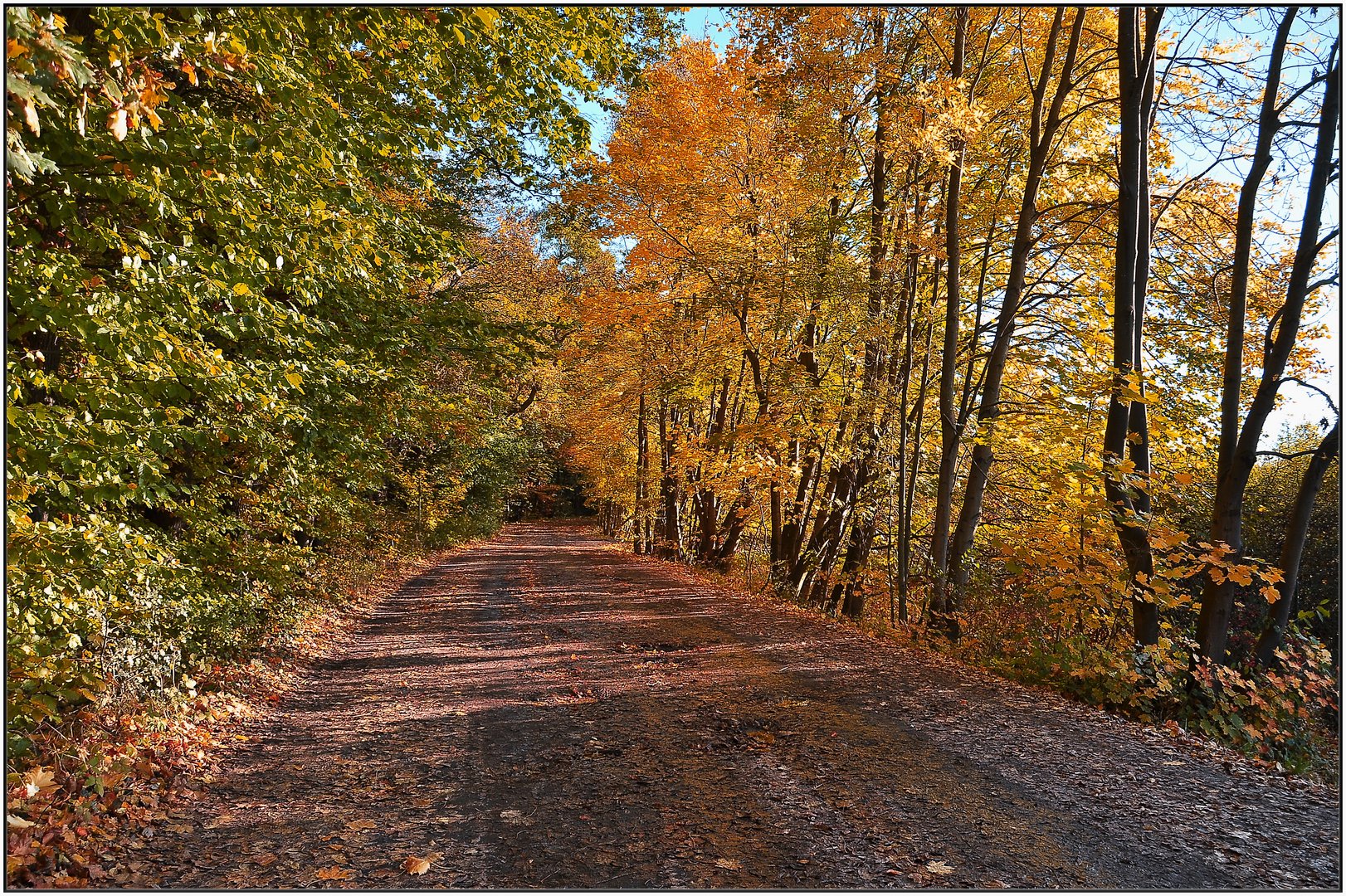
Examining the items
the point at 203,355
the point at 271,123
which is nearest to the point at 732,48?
the point at 271,123

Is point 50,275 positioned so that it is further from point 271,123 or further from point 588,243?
point 588,243

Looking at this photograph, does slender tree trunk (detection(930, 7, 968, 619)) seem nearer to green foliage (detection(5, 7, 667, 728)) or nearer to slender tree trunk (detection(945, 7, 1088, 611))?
slender tree trunk (detection(945, 7, 1088, 611))

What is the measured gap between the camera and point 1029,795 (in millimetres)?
4660

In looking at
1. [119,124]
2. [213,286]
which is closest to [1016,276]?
[213,286]

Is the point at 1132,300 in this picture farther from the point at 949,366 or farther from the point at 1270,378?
the point at 949,366

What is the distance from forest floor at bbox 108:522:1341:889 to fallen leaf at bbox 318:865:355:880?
0.05ft

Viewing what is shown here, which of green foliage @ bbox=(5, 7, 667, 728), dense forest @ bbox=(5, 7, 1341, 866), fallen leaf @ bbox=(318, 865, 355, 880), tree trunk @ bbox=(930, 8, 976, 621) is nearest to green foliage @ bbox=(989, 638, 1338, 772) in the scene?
dense forest @ bbox=(5, 7, 1341, 866)

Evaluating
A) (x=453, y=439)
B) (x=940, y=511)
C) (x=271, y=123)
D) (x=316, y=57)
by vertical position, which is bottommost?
(x=940, y=511)

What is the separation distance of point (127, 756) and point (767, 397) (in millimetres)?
12321

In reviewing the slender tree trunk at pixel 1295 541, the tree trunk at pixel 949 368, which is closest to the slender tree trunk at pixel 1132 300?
the slender tree trunk at pixel 1295 541

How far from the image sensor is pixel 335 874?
3.74 m

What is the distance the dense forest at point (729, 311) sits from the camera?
15.4 feet

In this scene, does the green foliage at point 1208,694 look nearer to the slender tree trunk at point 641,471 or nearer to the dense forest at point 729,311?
the dense forest at point 729,311

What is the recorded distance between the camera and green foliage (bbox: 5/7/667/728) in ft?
14.1
